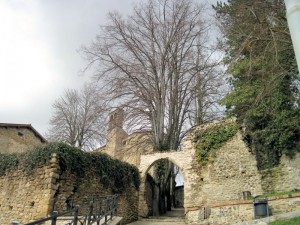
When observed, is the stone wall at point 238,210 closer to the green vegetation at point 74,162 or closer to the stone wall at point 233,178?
the stone wall at point 233,178

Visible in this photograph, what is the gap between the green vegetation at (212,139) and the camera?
46.0 feet

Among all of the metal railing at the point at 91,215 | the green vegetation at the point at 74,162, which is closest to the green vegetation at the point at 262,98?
the metal railing at the point at 91,215

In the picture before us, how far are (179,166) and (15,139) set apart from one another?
38.8ft

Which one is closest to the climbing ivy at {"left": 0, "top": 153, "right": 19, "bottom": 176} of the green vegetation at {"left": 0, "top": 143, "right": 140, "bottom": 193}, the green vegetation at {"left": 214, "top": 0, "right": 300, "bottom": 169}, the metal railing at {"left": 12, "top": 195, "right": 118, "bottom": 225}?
the green vegetation at {"left": 0, "top": 143, "right": 140, "bottom": 193}

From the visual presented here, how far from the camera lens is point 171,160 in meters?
15.0

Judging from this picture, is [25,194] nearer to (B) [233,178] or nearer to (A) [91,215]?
(A) [91,215]

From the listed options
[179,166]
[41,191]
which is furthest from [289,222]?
[179,166]

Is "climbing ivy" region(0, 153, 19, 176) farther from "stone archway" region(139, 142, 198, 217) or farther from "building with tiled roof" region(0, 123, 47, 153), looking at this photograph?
"building with tiled roof" region(0, 123, 47, 153)

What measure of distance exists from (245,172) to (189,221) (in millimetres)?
3619

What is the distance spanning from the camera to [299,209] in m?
8.19

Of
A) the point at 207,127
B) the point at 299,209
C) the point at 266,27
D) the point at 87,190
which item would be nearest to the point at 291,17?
the point at 266,27

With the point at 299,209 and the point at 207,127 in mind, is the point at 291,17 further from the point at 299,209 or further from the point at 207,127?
the point at 207,127

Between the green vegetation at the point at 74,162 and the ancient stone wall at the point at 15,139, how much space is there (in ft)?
25.6

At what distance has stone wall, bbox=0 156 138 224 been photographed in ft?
31.6
